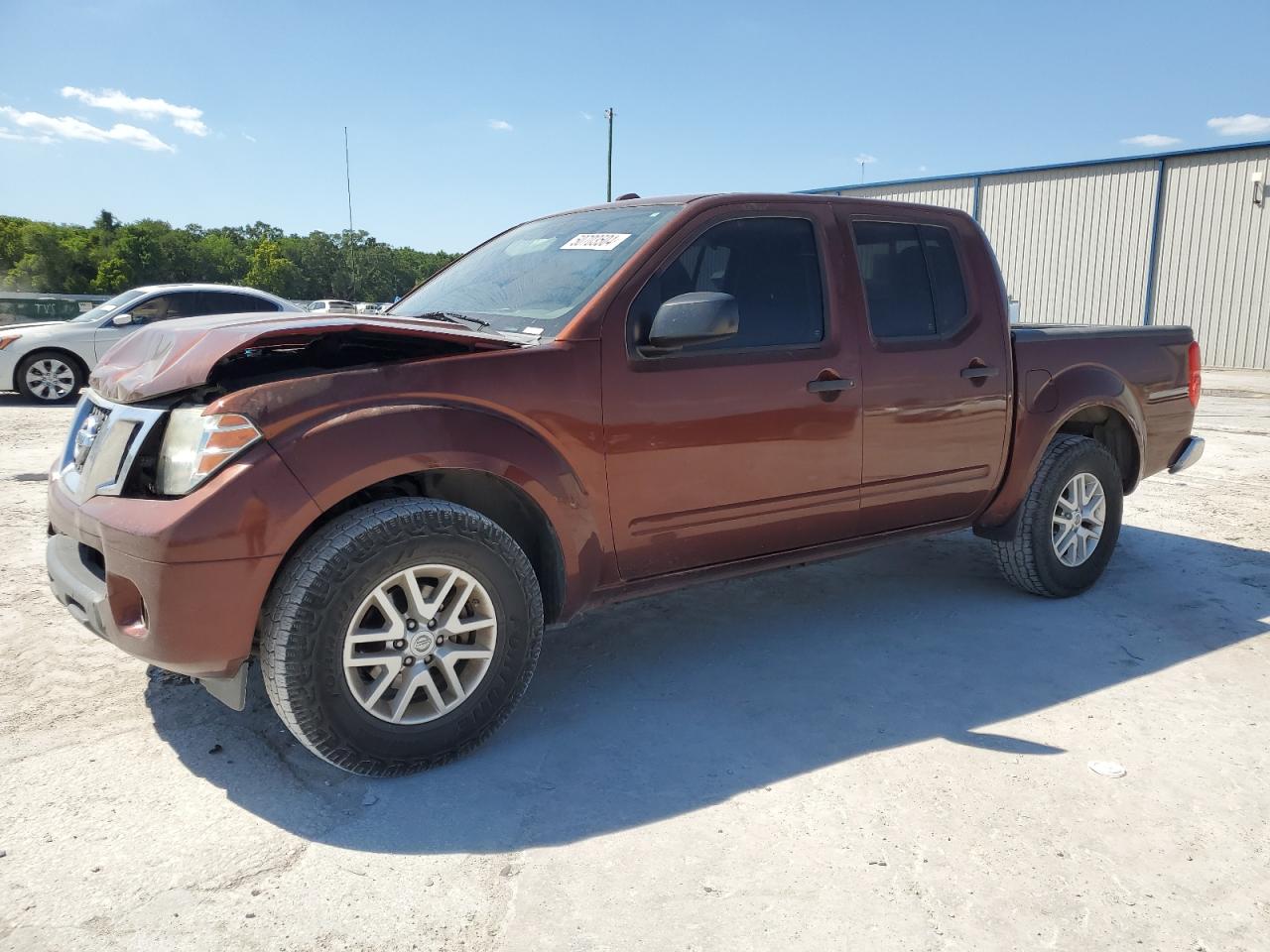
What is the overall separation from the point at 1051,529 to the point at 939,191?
2288 cm

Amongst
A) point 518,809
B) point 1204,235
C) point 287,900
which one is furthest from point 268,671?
point 1204,235

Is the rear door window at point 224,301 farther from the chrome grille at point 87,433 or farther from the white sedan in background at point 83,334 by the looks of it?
the chrome grille at point 87,433

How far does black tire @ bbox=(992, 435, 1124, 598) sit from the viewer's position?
174 inches

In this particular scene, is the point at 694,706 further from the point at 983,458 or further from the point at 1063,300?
the point at 1063,300

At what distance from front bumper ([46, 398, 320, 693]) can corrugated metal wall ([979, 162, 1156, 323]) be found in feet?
75.7

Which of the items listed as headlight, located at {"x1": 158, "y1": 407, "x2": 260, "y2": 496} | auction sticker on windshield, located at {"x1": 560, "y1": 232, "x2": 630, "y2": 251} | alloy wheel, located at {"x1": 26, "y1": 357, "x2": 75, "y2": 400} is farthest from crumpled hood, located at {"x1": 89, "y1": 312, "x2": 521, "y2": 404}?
alloy wheel, located at {"x1": 26, "y1": 357, "x2": 75, "y2": 400}

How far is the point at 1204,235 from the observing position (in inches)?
802

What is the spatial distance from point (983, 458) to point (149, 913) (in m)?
3.55

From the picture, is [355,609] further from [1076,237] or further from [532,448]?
[1076,237]

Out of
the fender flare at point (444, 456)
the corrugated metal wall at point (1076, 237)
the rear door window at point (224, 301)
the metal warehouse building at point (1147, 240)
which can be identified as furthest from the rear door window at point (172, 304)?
the corrugated metal wall at point (1076, 237)

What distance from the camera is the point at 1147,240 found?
21.2m

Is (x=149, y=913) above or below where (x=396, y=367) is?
below

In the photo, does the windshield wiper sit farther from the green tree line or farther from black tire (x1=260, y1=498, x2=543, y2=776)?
the green tree line

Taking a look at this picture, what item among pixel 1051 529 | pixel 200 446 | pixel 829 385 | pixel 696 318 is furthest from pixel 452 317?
pixel 1051 529
